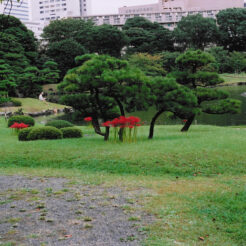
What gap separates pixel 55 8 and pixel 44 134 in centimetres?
10849

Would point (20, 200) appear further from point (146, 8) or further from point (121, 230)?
point (146, 8)

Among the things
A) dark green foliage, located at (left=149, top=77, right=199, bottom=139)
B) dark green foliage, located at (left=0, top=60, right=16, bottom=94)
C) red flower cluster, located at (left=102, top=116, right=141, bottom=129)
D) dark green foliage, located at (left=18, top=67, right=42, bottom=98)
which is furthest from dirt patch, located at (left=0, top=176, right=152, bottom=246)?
dark green foliage, located at (left=18, top=67, right=42, bottom=98)

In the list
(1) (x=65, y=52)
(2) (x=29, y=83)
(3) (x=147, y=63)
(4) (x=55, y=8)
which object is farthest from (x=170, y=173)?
(4) (x=55, y=8)

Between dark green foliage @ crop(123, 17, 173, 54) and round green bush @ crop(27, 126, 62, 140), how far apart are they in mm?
45702

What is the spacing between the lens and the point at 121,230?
4.27 metres

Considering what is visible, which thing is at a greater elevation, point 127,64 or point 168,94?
point 127,64

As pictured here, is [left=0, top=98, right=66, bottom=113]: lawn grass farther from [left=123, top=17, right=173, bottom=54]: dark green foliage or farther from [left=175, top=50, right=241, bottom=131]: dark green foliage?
[left=123, top=17, right=173, bottom=54]: dark green foliage

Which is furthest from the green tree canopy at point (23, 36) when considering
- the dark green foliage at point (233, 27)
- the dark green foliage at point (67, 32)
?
the dark green foliage at point (233, 27)

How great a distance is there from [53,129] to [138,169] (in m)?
5.83

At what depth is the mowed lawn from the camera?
14.2 ft

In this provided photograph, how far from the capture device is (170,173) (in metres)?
7.98

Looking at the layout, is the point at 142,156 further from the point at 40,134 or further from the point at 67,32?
the point at 67,32

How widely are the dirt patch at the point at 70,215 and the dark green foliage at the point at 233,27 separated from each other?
6160 centimetres

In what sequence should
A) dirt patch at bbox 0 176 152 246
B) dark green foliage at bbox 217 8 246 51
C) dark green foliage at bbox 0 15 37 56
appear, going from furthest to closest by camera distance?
dark green foliage at bbox 217 8 246 51
dark green foliage at bbox 0 15 37 56
dirt patch at bbox 0 176 152 246
